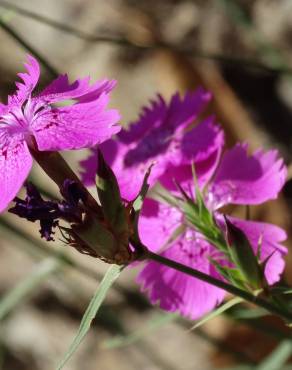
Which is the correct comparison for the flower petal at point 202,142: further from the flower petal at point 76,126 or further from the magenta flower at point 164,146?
the flower petal at point 76,126

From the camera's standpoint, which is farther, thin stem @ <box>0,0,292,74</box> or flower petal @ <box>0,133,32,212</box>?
thin stem @ <box>0,0,292,74</box>

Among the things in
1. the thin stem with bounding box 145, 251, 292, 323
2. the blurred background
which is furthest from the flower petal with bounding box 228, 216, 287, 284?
the blurred background

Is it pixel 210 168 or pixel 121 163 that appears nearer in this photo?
pixel 210 168

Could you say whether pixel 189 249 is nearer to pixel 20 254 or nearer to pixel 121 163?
pixel 121 163

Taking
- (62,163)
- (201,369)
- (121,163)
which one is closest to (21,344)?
(201,369)

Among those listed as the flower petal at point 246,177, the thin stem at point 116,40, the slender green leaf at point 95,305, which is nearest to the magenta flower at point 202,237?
the flower petal at point 246,177

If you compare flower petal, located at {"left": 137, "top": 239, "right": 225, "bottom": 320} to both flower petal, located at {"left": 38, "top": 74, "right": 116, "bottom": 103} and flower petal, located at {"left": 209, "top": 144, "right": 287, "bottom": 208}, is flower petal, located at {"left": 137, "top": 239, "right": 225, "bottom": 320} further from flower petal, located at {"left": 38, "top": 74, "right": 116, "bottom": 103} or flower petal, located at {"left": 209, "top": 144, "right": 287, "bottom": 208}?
flower petal, located at {"left": 38, "top": 74, "right": 116, "bottom": 103}
